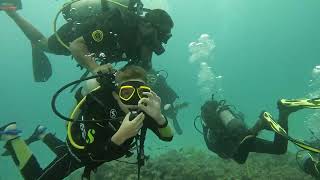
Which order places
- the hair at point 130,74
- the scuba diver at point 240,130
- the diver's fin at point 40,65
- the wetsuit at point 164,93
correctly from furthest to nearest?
the wetsuit at point 164,93 → the diver's fin at point 40,65 → the scuba diver at point 240,130 → the hair at point 130,74

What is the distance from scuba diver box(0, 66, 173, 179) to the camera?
14.9 feet

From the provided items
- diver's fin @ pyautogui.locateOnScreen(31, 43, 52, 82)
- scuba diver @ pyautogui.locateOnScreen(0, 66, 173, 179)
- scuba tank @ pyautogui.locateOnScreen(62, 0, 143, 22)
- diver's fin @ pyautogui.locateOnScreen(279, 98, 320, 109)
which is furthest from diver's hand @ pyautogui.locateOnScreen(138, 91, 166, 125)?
diver's fin @ pyautogui.locateOnScreen(31, 43, 52, 82)

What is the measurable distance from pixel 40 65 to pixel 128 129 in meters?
4.54

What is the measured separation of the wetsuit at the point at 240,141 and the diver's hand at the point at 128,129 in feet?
10.7

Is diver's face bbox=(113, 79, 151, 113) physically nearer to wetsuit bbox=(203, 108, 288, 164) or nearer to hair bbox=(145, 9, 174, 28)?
hair bbox=(145, 9, 174, 28)

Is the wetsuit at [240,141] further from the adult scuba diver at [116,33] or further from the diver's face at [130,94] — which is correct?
the diver's face at [130,94]

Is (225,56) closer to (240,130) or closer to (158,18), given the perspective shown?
(240,130)

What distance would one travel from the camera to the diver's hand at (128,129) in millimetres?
4469

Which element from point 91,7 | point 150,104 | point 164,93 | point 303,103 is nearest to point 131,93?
point 150,104

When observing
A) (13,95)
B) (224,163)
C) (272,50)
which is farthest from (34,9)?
(224,163)

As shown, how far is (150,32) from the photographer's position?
5770 mm

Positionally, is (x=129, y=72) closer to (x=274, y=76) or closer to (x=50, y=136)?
(x=50, y=136)

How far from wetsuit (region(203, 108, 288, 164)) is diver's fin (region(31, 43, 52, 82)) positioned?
3616 mm

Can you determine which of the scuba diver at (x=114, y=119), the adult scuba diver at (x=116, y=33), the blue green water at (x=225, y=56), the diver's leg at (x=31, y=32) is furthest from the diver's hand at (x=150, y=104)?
the blue green water at (x=225, y=56)
